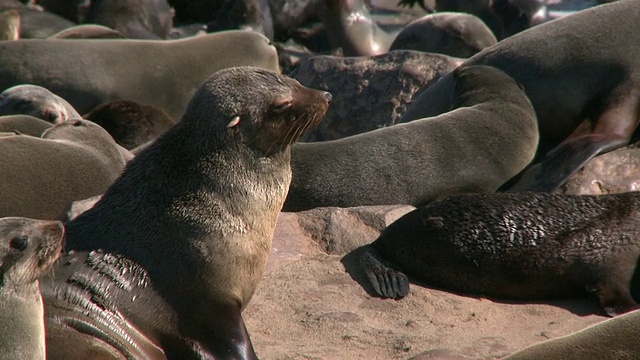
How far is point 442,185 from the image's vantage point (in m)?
7.80

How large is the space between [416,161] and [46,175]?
273cm

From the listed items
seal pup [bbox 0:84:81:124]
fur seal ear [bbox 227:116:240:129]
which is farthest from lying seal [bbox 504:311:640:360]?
seal pup [bbox 0:84:81:124]

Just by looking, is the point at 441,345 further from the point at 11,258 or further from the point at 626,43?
the point at 626,43

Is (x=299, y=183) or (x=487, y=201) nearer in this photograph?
(x=487, y=201)

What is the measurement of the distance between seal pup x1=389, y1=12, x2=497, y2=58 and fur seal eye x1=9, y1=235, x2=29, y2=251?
9386mm

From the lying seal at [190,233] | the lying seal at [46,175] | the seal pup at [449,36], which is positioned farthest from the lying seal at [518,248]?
the seal pup at [449,36]

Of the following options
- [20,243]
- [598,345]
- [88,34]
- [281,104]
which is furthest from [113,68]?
[598,345]

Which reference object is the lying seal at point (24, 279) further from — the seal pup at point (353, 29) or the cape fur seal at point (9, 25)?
the seal pup at point (353, 29)

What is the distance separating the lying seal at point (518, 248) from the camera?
19.4 feet

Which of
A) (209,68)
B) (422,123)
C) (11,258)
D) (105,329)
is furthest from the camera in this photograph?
(209,68)

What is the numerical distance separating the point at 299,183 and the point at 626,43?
3067 millimetres

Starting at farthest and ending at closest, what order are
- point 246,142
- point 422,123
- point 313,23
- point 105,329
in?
point 313,23
point 422,123
point 246,142
point 105,329

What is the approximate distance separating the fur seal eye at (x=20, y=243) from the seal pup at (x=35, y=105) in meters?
5.34

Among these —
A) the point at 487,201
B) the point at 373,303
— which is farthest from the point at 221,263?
the point at 487,201
